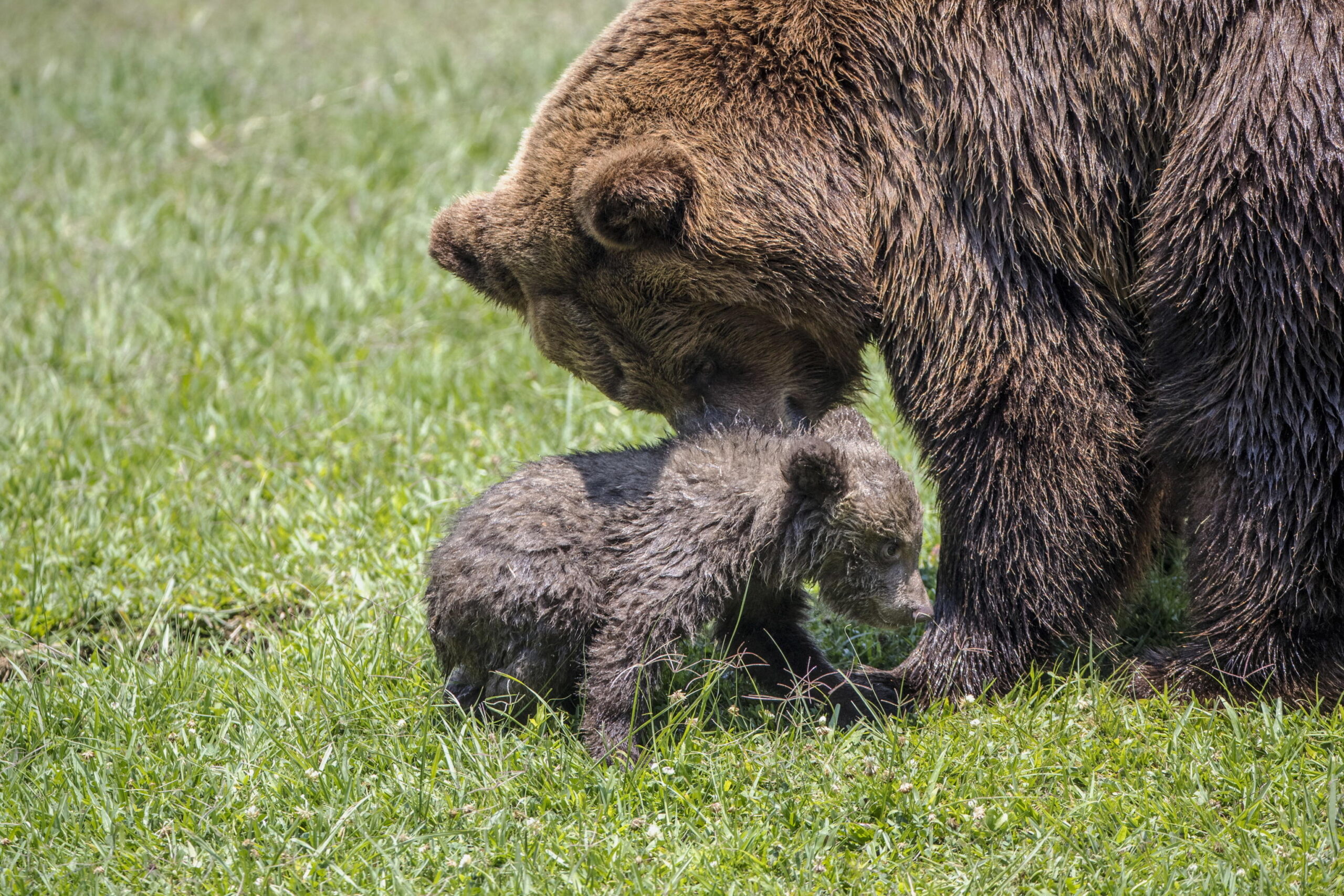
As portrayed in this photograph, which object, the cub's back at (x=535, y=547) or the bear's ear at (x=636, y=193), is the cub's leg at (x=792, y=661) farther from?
the bear's ear at (x=636, y=193)

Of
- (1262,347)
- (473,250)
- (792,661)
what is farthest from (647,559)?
(1262,347)

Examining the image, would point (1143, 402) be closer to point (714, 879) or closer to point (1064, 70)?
point (1064, 70)

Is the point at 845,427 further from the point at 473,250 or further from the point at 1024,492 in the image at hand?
the point at 473,250

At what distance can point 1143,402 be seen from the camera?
400 centimetres

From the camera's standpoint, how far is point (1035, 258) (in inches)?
156

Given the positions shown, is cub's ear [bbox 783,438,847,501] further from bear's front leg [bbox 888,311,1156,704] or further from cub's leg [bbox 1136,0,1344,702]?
cub's leg [bbox 1136,0,1344,702]

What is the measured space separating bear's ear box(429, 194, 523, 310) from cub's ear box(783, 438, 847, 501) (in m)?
1.55

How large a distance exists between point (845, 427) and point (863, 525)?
38 centimetres

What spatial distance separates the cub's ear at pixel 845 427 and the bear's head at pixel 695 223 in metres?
0.30

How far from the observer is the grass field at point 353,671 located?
134 inches

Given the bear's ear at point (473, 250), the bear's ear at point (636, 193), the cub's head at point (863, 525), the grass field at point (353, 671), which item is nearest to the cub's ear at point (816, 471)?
the cub's head at point (863, 525)

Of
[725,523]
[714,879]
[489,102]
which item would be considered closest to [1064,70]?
[725,523]

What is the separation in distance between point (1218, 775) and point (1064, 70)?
7.03 feet

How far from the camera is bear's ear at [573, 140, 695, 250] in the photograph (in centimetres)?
410
